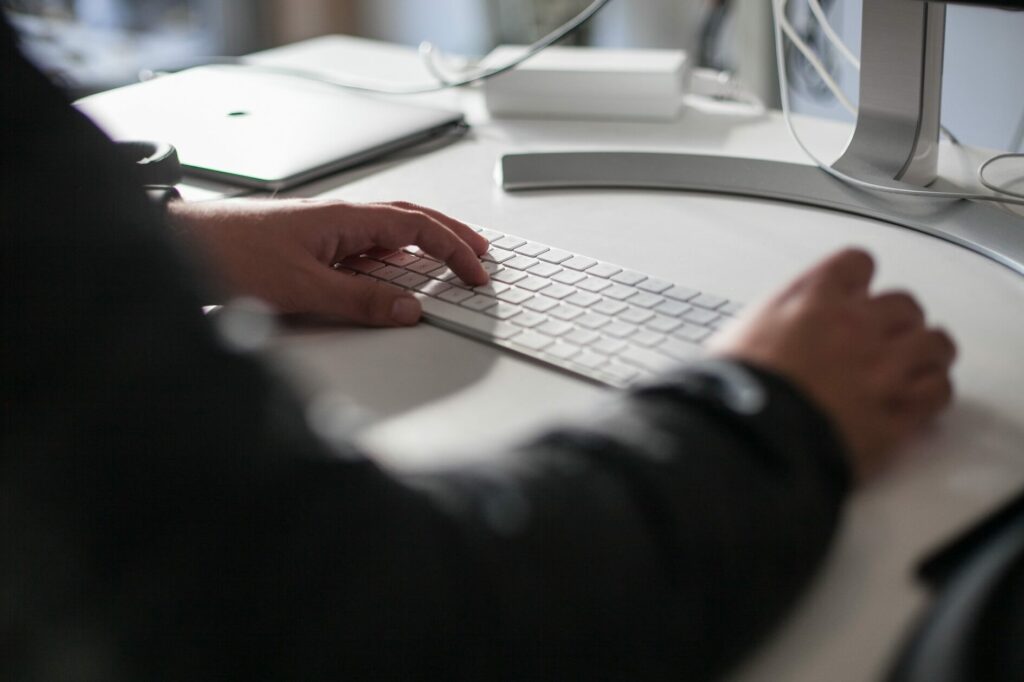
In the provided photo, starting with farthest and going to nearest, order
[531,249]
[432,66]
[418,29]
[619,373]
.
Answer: [418,29], [432,66], [531,249], [619,373]

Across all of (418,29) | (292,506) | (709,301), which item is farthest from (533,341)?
(418,29)

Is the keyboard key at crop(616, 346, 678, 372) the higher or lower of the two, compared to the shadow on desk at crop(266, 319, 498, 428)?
higher

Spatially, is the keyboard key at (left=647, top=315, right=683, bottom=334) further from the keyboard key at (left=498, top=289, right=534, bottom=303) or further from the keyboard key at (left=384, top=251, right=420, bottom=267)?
the keyboard key at (left=384, top=251, right=420, bottom=267)

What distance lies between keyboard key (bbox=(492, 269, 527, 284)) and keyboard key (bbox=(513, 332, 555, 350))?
0.30ft

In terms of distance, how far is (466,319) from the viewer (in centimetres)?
73

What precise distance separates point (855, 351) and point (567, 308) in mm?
242

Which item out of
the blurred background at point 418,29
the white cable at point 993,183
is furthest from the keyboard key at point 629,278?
the blurred background at point 418,29

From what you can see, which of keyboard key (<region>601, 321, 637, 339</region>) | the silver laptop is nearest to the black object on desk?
keyboard key (<region>601, 321, 637, 339</region>)

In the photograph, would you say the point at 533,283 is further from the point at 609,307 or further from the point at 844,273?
the point at 844,273

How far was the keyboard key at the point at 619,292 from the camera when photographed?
726 millimetres

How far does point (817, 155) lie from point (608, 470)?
688 millimetres

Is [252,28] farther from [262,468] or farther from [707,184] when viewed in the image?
[262,468]

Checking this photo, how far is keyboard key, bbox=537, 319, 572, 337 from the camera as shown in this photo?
692 mm

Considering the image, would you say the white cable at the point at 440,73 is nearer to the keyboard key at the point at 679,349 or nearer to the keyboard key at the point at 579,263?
the keyboard key at the point at 579,263
